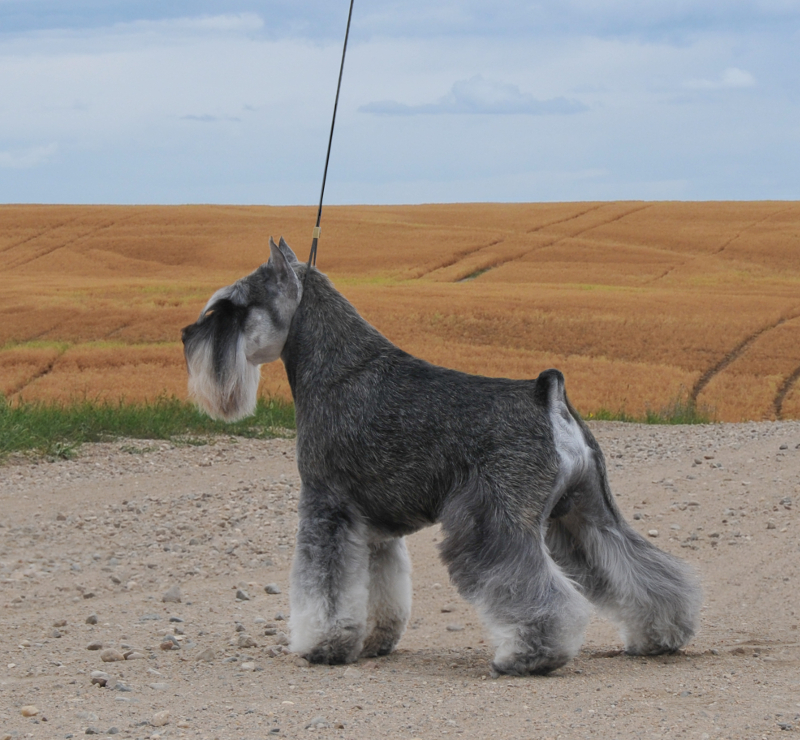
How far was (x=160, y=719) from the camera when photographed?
4383mm

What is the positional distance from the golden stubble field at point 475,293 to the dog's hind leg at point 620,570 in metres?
9.37

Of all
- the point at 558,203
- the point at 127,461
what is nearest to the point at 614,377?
the point at 127,461

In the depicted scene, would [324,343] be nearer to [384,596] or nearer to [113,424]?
[384,596]

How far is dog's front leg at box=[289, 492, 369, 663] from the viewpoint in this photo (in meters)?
5.30

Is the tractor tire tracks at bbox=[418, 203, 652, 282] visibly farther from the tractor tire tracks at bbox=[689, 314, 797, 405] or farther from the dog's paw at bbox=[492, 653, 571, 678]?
the dog's paw at bbox=[492, 653, 571, 678]

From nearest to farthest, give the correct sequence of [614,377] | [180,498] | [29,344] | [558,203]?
[180,498] → [614,377] → [29,344] → [558,203]

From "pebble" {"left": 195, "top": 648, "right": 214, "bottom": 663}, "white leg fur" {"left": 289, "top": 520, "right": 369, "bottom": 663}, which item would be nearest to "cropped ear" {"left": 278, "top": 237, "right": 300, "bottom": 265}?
"white leg fur" {"left": 289, "top": 520, "right": 369, "bottom": 663}

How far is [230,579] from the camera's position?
7930 millimetres

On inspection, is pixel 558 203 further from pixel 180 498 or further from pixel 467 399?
pixel 467 399

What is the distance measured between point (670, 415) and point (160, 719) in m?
12.0

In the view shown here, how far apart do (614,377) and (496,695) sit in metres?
12.1

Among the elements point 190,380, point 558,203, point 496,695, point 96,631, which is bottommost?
point 96,631

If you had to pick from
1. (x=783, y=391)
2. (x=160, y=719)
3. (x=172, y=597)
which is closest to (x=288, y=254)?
(x=160, y=719)

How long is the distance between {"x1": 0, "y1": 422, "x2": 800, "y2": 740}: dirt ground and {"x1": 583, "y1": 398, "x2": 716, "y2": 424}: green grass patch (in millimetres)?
2092
